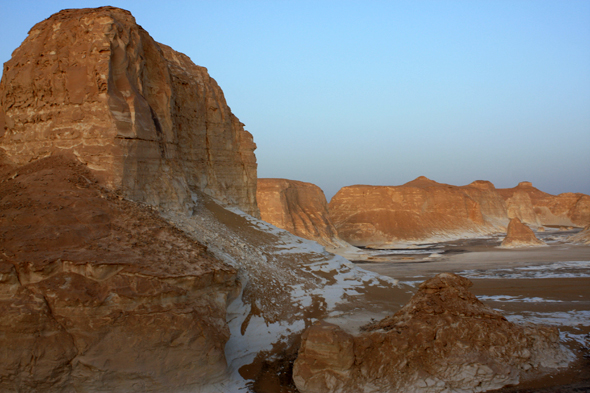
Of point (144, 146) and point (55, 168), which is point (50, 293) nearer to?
point (55, 168)

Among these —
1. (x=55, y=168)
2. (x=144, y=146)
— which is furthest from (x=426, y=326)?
(x=55, y=168)

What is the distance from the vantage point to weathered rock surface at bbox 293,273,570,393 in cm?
767

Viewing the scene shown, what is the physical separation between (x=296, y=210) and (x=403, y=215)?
16245 mm

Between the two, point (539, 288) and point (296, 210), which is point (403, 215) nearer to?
point (296, 210)

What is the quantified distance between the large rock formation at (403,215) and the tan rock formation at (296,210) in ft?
21.7

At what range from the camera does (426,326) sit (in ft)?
26.7

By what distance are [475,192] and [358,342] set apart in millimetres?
63086

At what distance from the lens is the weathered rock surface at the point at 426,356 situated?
7668 millimetres

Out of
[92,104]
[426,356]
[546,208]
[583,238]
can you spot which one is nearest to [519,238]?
[583,238]

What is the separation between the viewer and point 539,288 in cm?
1655

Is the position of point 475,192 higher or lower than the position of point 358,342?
higher

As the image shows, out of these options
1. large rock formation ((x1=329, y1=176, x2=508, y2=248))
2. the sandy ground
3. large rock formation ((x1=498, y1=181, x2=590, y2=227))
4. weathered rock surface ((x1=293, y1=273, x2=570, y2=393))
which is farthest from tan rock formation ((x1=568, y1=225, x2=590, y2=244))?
large rock formation ((x1=498, y1=181, x2=590, y2=227))

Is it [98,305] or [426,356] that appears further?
[426,356]

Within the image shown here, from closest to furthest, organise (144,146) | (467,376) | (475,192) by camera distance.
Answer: (467,376)
(144,146)
(475,192)
